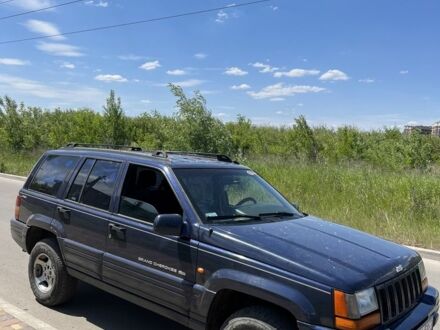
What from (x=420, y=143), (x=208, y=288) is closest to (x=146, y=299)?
(x=208, y=288)

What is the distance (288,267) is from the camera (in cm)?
337

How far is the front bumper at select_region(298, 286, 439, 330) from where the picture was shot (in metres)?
3.27

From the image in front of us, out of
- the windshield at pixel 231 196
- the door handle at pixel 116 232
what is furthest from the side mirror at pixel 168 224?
the door handle at pixel 116 232

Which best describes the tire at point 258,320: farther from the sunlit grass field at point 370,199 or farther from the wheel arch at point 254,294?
the sunlit grass field at point 370,199

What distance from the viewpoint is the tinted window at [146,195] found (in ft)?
14.4

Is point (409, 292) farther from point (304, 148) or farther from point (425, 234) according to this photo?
point (304, 148)

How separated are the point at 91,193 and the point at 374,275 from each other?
9.57ft

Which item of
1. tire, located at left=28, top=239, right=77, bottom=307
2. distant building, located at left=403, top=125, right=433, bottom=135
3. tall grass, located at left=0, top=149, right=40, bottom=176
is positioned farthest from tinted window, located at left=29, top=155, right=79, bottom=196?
distant building, located at left=403, top=125, right=433, bottom=135

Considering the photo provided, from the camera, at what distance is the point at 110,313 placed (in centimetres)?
532

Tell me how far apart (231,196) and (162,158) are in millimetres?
750

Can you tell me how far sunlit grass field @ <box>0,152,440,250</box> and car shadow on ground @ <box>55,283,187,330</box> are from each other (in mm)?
6030

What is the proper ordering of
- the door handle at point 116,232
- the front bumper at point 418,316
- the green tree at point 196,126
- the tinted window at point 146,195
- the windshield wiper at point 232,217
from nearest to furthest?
the front bumper at point 418,316
the windshield wiper at point 232,217
the tinted window at point 146,195
the door handle at point 116,232
the green tree at point 196,126

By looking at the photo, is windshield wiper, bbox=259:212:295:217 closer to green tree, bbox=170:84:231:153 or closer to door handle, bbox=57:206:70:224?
door handle, bbox=57:206:70:224

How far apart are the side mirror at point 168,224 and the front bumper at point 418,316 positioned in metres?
1.23
